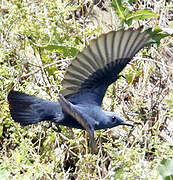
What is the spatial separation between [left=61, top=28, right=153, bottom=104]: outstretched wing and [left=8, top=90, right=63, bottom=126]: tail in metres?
0.21

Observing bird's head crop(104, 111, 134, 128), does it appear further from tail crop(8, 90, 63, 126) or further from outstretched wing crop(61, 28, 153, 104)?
tail crop(8, 90, 63, 126)

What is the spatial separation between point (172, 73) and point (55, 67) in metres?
1.17

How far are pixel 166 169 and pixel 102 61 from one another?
831mm

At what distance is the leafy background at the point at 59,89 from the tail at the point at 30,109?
189 millimetres

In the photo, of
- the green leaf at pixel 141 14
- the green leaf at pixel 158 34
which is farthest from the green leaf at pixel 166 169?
the green leaf at pixel 141 14

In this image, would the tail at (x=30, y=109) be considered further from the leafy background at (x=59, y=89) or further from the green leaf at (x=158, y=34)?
the green leaf at (x=158, y=34)

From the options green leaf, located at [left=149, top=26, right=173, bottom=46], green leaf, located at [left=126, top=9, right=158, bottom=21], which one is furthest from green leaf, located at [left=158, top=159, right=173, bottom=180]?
green leaf, located at [left=126, top=9, right=158, bottom=21]

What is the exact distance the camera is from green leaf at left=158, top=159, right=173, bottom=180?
3.64 metres

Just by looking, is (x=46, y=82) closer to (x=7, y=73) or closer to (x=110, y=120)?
(x=7, y=73)

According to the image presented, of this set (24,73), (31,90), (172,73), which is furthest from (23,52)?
(172,73)

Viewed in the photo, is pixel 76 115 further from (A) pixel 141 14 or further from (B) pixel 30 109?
(A) pixel 141 14

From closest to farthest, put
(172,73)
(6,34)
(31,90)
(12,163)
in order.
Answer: (12,163) < (31,90) < (6,34) < (172,73)

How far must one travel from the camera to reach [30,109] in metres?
4.02

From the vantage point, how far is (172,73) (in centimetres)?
544
